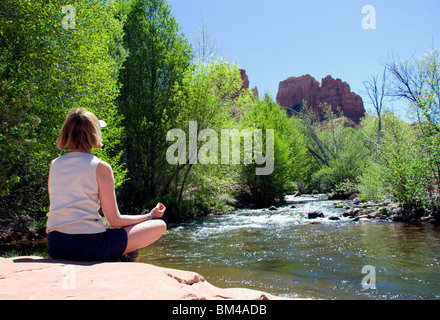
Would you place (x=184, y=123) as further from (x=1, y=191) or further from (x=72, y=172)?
(x=72, y=172)

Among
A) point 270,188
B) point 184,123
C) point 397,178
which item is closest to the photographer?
point 397,178

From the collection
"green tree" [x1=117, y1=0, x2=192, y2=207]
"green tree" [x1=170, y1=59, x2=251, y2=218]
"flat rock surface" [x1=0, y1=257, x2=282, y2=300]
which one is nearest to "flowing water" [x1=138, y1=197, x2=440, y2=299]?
"flat rock surface" [x1=0, y1=257, x2=282, y2=300]

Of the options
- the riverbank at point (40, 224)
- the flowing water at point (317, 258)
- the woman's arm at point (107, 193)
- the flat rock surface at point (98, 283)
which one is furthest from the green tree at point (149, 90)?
Answer: the flat rock surface at point (98, 283)

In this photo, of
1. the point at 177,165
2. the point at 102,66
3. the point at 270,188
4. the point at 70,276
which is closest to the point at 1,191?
the point at 102,66

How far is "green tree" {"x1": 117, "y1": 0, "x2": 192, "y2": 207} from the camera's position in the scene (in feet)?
63.1

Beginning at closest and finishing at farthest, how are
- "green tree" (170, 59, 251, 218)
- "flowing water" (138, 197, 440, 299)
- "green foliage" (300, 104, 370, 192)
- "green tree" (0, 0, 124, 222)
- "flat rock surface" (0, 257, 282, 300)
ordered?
"flat rock surface" (0, 257, 282, 300) < "flowing water" (138, 197, 440, 299) < "green tree" (0, 0, 124, 222) < "green tree" (170, 59, 251, 218) < "green foliage" (300, 104, 370, 192)

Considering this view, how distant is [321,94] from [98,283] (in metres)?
125

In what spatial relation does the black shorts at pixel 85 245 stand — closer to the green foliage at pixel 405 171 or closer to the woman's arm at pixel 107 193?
the woman's arm at pixel 107 193

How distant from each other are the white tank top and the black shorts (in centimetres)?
5

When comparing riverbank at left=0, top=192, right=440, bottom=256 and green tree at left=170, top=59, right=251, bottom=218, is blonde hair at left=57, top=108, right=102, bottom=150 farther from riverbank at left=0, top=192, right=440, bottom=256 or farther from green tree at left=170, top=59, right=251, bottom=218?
green tree at left=170, top=59, right=251, bottom=218

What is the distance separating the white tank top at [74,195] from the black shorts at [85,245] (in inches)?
2.0

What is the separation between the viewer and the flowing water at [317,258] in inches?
205

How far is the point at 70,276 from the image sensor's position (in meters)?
2.21
